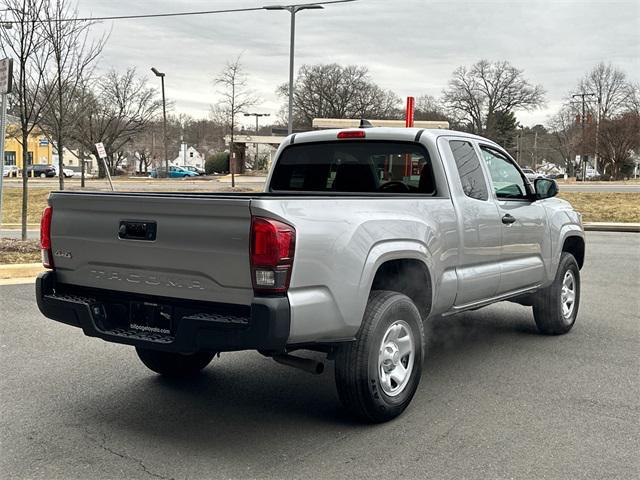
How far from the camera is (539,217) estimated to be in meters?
6.11

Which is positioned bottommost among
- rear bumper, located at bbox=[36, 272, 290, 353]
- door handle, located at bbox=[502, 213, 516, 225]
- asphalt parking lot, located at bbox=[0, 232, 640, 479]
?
asphalt parking lot, located at bbox=[0, 232, 640, 479]

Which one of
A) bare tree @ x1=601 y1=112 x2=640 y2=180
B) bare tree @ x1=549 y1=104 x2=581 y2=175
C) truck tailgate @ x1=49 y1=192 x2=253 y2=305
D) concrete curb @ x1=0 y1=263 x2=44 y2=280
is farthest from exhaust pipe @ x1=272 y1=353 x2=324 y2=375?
bare tree @ x1=549 y1=104 x2=581 y2=175

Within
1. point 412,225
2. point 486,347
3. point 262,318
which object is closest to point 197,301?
point 262,318

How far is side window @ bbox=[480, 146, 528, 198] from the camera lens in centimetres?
574

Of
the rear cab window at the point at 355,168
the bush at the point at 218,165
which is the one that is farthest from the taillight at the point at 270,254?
the bush at the point at 218,165

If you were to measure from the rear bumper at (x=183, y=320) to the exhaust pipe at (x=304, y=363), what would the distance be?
50 cm

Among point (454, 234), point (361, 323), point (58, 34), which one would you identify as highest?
point (58, 34)

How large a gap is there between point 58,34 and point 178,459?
1121 centimetres

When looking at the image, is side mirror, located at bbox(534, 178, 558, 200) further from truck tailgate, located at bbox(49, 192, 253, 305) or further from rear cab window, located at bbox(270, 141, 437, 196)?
truck tailgate, located at bbox(49, 192, 253, 305)

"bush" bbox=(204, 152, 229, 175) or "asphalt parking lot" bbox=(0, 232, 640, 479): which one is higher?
"bush" bbox=(204, 152, 229, 175)

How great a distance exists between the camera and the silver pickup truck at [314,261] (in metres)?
3.50

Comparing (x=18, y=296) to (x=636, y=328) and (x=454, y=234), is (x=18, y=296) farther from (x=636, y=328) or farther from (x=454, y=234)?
(x=636, y=328)

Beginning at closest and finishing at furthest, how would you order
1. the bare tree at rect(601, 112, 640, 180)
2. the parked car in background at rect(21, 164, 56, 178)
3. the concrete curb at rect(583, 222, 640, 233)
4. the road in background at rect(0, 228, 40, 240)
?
the road in background at rect(0, 228, 40, 240) → the concrete curb at rect(583, 222, 640, 233) → the bare tree at rect(601, 112, 640, 180) → the parked car in background at rect(21, 164, 56, 178)

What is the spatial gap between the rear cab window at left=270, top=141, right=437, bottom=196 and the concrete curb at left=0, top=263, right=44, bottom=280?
5306mm
